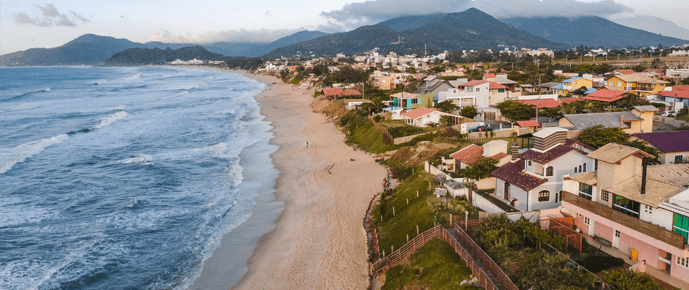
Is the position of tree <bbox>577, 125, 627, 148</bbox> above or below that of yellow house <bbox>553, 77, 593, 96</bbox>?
below

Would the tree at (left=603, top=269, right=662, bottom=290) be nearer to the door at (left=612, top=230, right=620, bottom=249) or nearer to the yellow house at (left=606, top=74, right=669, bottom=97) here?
the door at (left=612, top=230, right=620, bottom=249)

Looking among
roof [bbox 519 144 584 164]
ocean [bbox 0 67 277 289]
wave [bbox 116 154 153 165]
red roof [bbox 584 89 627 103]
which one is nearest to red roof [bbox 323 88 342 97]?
ocean [bbox 0 67 277 289]

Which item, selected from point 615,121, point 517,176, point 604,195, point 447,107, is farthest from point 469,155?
point 447,107

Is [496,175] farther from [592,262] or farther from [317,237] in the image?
[317,237]

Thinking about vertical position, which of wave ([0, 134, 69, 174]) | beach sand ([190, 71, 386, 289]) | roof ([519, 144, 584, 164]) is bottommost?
beach sand ([190, 71, 386, 289])

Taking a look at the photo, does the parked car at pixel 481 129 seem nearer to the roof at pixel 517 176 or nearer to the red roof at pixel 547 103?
the red roof at pixel 547 103

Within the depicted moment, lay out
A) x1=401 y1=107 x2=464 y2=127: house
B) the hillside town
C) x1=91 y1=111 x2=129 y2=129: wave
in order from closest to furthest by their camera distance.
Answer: the hillside town → x1=401 y1=107 x2=464 y2=127: house → x1=91 y1=111 x2=129 y2=129: wave

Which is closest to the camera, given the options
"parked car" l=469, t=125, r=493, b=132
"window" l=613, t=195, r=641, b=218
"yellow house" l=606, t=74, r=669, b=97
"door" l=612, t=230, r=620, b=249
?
"window" l=613, t=195, r=641, b=218
